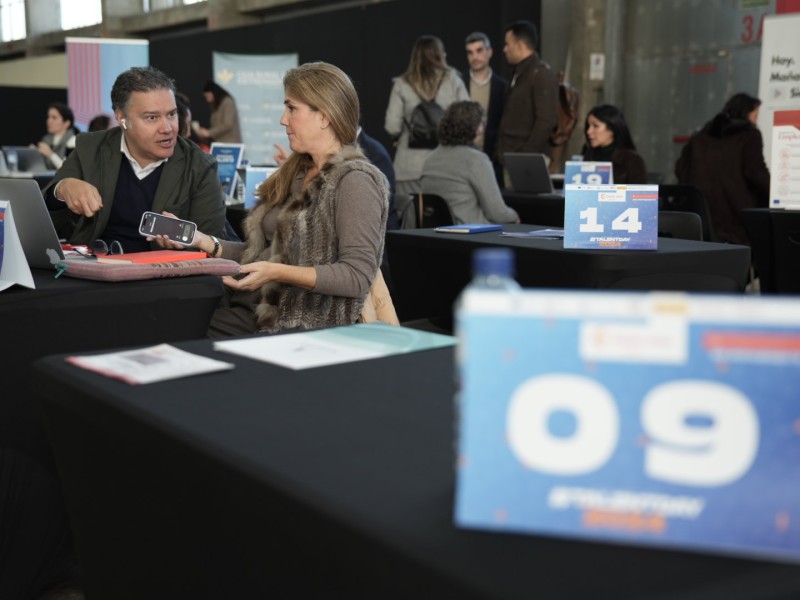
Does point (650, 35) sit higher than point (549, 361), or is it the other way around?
point (650, 35)

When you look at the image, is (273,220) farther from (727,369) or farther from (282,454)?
(727,369)

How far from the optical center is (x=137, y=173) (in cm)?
284

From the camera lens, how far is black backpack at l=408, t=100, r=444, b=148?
5.66m

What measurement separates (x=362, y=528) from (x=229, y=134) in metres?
8.02

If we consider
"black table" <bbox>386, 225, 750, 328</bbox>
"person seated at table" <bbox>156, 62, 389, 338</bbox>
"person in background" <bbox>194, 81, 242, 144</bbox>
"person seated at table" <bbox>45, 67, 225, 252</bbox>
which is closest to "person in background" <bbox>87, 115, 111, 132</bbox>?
"person in background" <bbox>194, 81, 242, 144</bbox>

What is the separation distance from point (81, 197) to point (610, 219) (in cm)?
146

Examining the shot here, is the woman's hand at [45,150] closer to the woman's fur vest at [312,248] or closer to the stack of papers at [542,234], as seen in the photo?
the stack of papers at [542,234]

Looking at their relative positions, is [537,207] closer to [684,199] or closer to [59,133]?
[684,199]

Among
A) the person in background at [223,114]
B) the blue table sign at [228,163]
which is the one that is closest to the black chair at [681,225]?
the blue table sign at [228,163]

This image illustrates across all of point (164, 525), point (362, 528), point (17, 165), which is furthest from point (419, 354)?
point (17, 165)

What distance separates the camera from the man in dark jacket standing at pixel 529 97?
5.96m

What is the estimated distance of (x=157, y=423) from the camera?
3.25 feet

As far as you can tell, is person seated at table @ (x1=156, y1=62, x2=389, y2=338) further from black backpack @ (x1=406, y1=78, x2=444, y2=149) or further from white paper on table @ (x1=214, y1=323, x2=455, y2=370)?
black backpack @ (x1=406, y1=78, x2=444, y2=149)

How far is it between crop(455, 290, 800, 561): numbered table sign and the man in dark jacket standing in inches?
214
